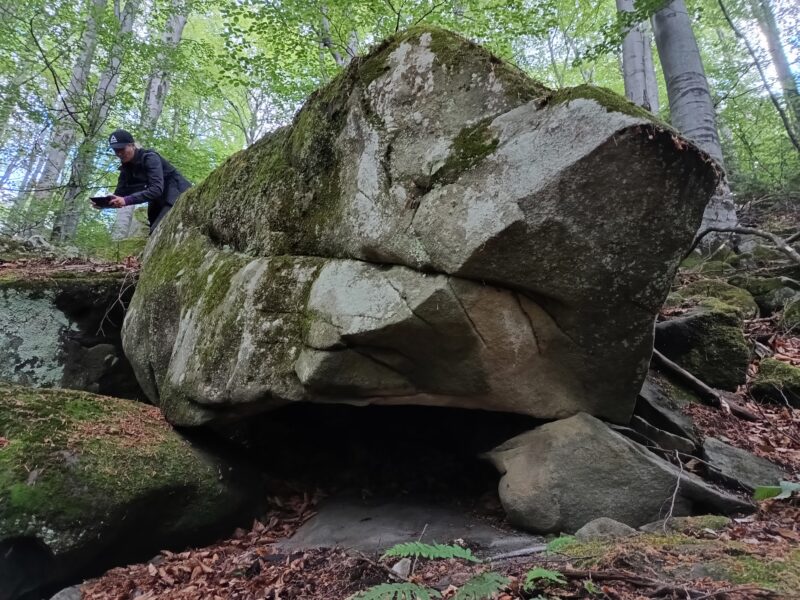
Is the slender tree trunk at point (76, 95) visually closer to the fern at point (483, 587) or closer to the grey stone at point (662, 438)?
the grey stone at point (662, 438)

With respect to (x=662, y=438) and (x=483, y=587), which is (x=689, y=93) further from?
(x=483, y=587)

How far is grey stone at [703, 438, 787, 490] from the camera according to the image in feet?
12.9

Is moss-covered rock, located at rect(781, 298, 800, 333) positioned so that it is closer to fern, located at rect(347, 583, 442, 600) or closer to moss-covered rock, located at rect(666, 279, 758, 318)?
moss-covered rock, located at rect(666, 279, 758, 318)

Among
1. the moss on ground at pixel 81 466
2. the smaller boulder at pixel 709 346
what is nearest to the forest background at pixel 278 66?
the smaller boulder at pixel 709 346

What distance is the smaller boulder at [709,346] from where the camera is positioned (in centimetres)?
557

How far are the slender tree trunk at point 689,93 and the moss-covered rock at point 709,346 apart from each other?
9.62ft

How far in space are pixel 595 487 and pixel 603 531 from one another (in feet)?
2.14

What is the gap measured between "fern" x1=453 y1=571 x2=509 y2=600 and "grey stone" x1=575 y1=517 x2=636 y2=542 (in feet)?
3.26

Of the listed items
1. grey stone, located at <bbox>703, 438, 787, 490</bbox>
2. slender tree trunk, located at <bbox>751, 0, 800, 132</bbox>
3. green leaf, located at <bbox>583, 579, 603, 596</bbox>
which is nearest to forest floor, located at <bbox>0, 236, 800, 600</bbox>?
green leaf, located at <bbox>583, 579, 603, 596</bbox>

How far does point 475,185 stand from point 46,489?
3659 mm

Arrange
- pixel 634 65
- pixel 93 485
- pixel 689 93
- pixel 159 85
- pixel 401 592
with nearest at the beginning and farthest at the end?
pixel 401 592 < pixel 93 485 < pixel 689 93 < pixel 634 65 < pixel 159 85

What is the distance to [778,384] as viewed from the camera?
5.30 metres

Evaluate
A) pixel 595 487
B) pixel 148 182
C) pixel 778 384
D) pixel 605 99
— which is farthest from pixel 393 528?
pixel 148 182

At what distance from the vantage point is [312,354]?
12.4 feet
